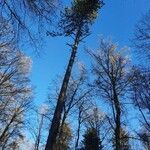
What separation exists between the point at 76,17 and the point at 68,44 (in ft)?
9.49

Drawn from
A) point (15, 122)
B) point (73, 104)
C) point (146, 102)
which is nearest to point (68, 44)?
point (146, 102)

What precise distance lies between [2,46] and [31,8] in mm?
10564

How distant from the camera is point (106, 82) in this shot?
77.1 feet

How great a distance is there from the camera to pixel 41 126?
40.2 meters

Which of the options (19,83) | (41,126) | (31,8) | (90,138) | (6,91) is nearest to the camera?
(31,8)

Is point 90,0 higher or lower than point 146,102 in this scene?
higher

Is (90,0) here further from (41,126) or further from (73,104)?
(41,126)

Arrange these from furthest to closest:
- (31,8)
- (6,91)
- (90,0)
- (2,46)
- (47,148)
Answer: (6,91)
(90,0)
(2,46)
(47,148)
(31,8)

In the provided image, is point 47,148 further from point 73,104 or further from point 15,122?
point 15,122

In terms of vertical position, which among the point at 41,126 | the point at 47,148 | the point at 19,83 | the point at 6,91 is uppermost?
the point at 41,126

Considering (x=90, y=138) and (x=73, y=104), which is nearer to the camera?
(x=73, y=104)

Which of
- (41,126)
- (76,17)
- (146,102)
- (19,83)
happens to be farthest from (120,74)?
(41,126)

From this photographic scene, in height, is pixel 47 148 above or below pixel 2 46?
below

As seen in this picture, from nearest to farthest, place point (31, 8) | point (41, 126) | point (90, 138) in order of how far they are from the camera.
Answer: point (31, 8) → point (90, 138) → point (41, 126)
